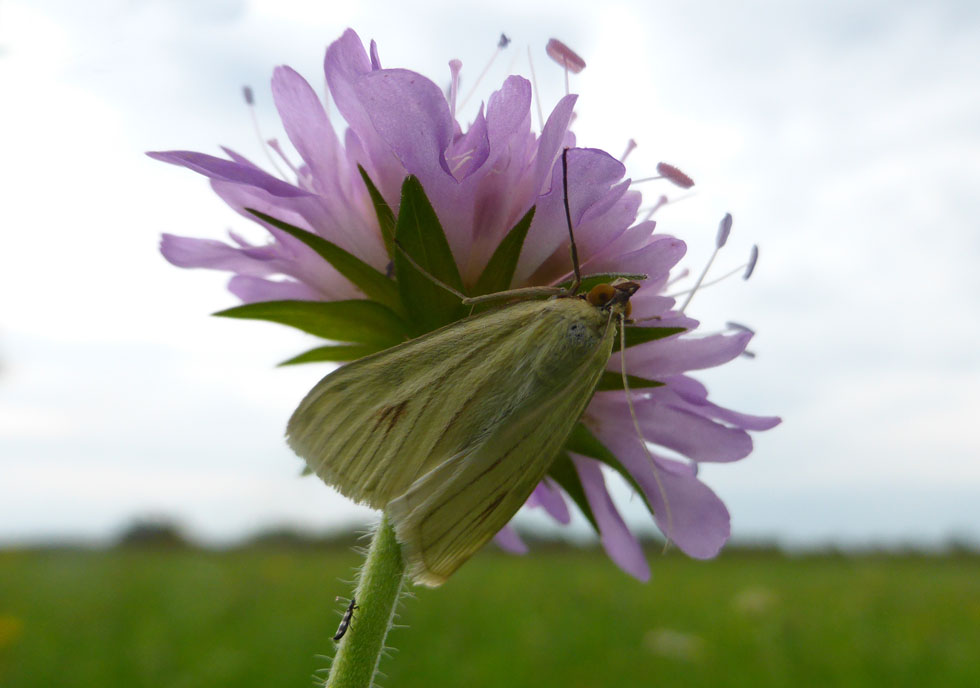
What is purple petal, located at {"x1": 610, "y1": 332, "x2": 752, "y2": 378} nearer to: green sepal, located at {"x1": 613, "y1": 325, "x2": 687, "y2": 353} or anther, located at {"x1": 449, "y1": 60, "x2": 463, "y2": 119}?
green sepal, located at {"x1": 613, "y1": 325, "x2": 687, "y2": 353}

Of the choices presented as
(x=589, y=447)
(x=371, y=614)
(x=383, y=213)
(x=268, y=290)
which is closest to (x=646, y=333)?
(x=589, y=447)

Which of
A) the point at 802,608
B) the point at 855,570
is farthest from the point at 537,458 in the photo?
the point at 855,570

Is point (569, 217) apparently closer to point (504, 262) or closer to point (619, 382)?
point (504, 262)

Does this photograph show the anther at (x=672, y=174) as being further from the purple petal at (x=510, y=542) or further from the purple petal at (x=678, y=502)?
the purple petal at (x=510, y=542)

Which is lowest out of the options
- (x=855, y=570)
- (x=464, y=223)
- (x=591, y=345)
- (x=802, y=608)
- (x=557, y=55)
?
(x=855, y=570)

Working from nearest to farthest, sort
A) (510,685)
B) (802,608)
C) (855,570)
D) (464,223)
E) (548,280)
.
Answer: (464,223) < (548,280) < (510,685) < (802,608) < (855,570)

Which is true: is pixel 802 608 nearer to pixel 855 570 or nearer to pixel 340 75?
pixel 855 570

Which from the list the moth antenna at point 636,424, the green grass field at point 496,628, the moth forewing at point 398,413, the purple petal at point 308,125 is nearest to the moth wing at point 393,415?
the moth forewing at point 398,413

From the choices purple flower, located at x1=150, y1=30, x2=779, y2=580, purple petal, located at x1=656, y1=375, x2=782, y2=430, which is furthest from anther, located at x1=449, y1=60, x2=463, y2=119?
purple petal, located at x1=656, y1=375, x2=782, y2=430
